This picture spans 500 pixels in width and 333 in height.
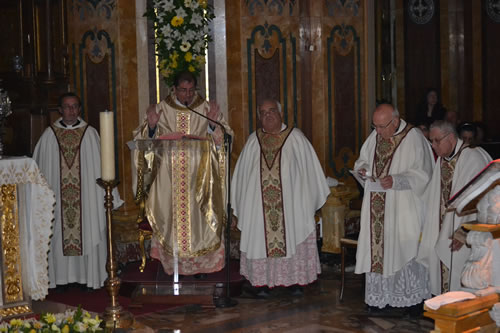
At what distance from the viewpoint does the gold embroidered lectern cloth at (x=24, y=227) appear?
5973 mm

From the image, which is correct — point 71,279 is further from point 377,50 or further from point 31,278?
point 377,50

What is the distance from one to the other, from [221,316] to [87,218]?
209 centimetres

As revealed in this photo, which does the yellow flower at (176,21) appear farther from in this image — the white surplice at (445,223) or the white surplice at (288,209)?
the white surplice at (445,223)

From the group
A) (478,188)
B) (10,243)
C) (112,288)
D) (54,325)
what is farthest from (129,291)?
(478,188)

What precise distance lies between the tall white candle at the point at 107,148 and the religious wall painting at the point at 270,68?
5.14 m

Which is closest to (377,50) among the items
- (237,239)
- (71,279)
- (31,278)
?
(237,239)

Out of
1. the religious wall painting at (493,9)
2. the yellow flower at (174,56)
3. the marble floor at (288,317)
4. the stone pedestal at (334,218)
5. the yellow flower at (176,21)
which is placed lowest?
the marble floor at (288,317)

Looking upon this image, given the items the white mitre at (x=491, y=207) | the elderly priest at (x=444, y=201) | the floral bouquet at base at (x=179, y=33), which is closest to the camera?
the white mitre at (x=491, y=207)

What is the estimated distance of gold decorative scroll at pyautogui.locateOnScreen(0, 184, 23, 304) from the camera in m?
5.97

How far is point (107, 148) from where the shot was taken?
4.54 meters

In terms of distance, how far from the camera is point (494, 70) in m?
12.8

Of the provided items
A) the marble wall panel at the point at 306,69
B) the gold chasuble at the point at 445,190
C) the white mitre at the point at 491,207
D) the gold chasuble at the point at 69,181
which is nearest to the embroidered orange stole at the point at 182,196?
the gold chasuble at the point at 69,181

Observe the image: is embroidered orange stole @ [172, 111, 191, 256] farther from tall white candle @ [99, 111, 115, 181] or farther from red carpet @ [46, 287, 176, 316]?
tall white candle @ [99, 111, 115, 181]

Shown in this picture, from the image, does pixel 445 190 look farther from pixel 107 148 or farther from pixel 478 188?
pixel 107 148
